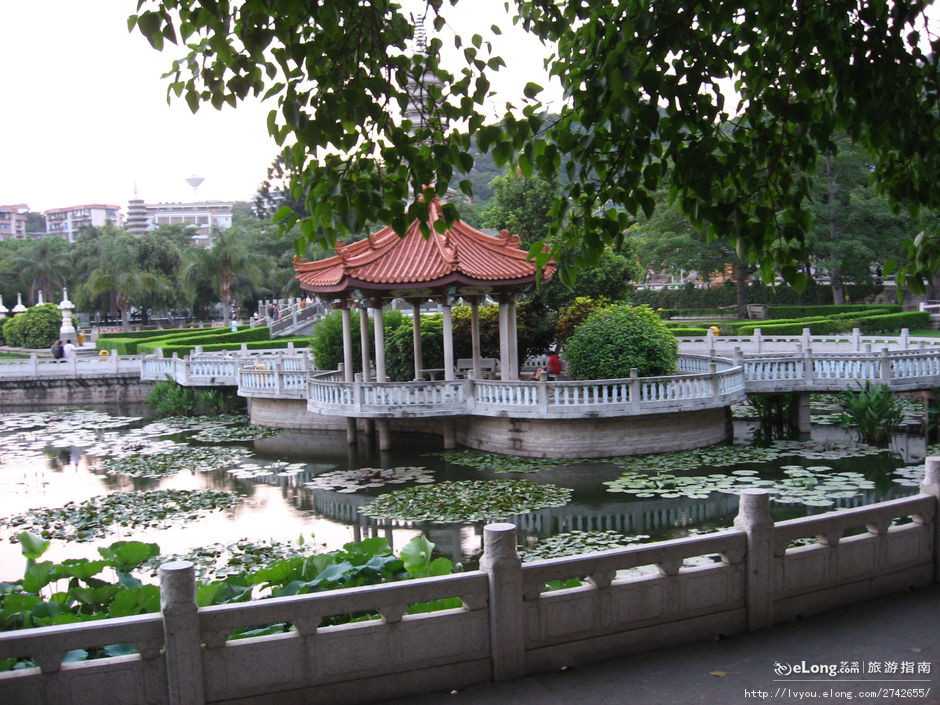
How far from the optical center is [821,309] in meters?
41.4

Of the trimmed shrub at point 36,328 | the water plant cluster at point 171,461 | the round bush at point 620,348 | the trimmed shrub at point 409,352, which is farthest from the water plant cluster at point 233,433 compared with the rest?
the trimmed shrub at point 36,328

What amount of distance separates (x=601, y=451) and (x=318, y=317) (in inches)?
1335

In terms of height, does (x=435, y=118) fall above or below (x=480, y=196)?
below

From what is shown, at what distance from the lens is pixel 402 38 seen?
23.0 feet

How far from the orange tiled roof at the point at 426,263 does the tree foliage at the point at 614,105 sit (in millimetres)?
11672

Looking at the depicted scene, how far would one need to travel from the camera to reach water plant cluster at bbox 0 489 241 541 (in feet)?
46.2

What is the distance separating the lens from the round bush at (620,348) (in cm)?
1869

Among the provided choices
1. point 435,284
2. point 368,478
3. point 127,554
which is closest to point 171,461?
point 368,478

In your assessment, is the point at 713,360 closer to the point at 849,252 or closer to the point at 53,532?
the point at 53,532

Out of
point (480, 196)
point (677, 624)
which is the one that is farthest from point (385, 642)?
point (480, 196)

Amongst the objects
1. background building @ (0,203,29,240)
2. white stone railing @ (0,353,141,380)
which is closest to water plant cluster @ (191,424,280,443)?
white stone railing @ (0,353,141,380)

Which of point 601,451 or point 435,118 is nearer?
point 435,118

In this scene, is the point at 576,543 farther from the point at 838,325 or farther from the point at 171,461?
the point at 838,325

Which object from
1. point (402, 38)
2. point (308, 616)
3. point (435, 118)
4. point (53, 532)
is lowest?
point (53, 532)
